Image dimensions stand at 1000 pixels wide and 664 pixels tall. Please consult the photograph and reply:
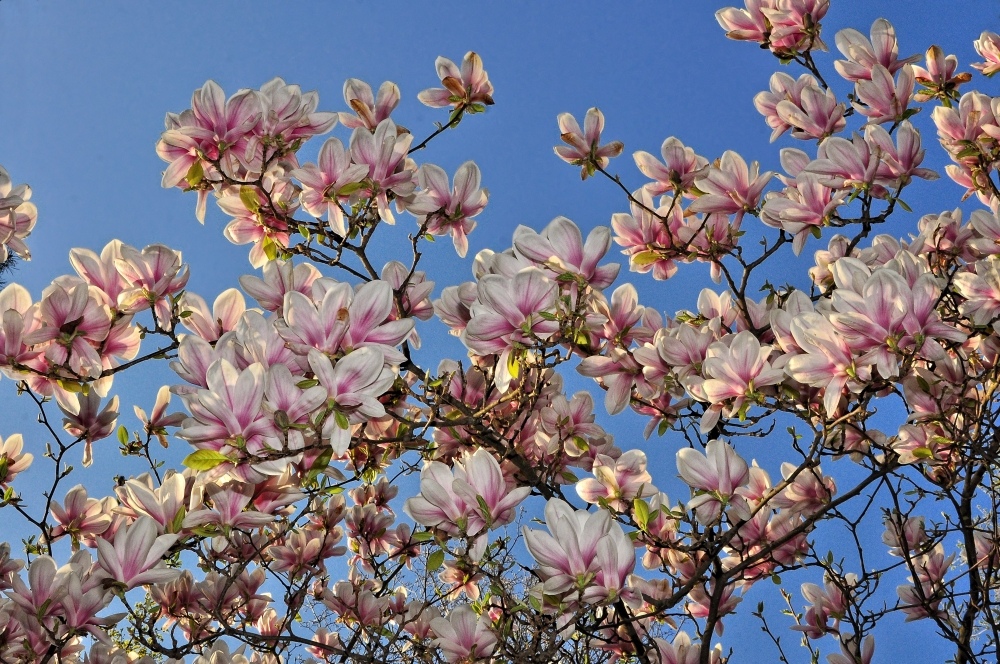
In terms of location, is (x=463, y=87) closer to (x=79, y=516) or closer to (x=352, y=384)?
(x=352, y=384)

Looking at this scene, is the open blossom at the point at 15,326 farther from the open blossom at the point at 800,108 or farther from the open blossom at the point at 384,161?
the open blossom at the point at 800,108

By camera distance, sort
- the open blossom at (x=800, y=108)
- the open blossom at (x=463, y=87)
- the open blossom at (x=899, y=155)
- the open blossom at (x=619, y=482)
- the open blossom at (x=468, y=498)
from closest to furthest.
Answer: the open blossom at (x=468, y=498) → the open blossom at (x=619, y=482) → the open blossom at (x=899, y=155) → the open blossom at (x=463, y=87) → the open blossom at (x=800, y=108)

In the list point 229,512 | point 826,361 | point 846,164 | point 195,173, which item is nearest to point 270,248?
point 195,173

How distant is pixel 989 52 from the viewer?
2152 millimetres

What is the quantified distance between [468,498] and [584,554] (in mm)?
223

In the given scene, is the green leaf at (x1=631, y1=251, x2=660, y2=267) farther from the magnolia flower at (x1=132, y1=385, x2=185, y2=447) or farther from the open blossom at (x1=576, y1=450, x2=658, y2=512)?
the magnolia flower at (x1=132, y1=385, x2=185, y2=447)

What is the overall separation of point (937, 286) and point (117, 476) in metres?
1.88

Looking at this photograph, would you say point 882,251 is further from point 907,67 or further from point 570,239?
point 570,239

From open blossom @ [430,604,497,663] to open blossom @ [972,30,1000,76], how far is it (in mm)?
2026

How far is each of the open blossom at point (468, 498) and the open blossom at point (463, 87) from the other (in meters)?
0.97

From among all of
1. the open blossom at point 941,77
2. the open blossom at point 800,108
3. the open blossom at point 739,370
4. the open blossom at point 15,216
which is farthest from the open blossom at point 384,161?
the open blossom at point 941,77

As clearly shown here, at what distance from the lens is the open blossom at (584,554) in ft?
3.90

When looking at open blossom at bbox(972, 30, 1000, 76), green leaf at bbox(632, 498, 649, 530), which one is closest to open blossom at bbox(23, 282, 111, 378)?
green leaf at bbox(632, 498, 649, 530)

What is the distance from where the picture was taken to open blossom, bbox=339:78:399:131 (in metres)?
1.85
